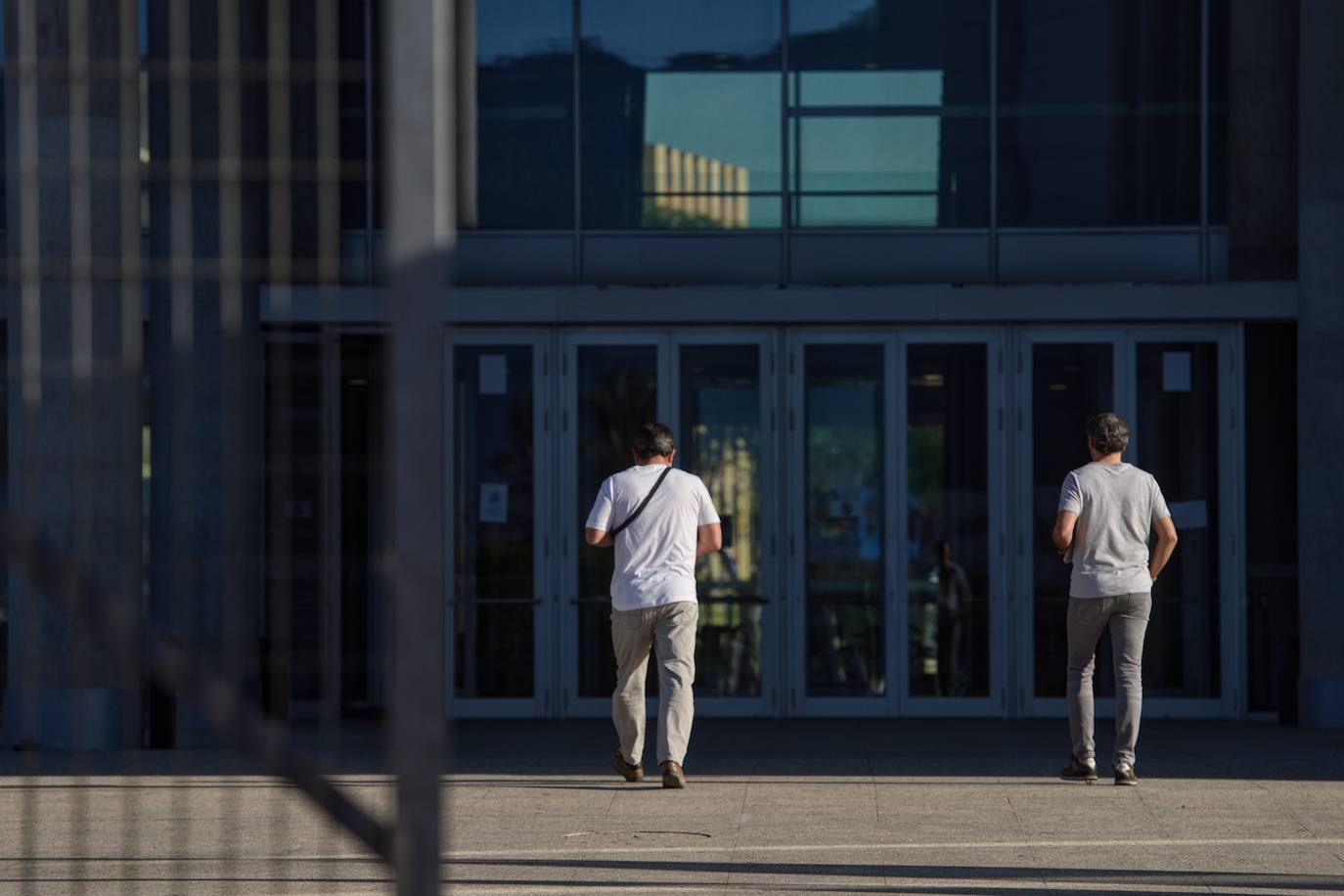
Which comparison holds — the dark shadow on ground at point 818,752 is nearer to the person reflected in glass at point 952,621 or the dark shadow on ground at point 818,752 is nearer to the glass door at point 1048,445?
the person reflected in glass at point 952,621

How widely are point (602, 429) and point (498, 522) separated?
0.99 meters

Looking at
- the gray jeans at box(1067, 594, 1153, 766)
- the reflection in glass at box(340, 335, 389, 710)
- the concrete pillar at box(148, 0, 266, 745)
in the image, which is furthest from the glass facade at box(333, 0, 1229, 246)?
the gray jeans at box(1067, 594, 1153, 766)

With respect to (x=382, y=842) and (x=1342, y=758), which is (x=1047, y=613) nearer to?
(x=1342, y=758)

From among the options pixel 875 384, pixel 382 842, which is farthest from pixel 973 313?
pixel 382 842

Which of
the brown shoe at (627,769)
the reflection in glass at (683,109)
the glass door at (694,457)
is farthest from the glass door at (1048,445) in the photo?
the brown shoe at (627,769)

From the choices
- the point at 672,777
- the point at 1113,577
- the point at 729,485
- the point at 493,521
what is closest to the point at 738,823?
the point at 672,777

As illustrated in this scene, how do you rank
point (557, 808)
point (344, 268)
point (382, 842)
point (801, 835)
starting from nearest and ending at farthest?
point (382, 842) < point (801, 835) < point (557, 808) < point (344, 268)

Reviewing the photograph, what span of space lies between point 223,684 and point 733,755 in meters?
7.73

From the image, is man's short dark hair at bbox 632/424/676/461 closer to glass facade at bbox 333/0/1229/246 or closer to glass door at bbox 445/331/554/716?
glass door at bbox 445/331/554/716

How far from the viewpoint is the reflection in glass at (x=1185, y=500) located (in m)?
13.7

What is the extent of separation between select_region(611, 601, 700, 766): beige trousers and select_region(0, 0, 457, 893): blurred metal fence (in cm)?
125

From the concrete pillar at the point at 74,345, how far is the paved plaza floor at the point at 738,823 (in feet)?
2.10

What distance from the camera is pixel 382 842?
3.50 metres

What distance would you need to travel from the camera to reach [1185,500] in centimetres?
1377
